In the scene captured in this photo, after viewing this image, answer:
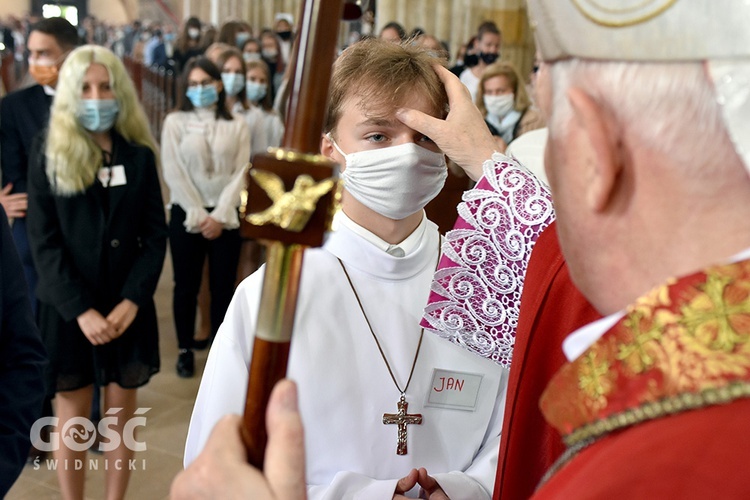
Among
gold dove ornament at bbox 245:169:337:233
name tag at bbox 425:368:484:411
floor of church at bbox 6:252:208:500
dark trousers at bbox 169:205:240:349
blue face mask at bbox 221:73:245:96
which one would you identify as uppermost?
gold dove ornament at bbox 245:169:337:233

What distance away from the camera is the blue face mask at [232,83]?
5996mm

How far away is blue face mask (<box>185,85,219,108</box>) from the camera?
16.3 feet

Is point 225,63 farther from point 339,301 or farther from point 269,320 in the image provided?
point 269,320

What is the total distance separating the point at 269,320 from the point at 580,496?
1.06ft

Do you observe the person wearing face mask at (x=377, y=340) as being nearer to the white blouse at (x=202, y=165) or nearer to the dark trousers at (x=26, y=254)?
the dark trousers at (x=26, y=254)

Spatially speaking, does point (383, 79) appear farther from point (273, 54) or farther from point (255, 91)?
point (273, 54)

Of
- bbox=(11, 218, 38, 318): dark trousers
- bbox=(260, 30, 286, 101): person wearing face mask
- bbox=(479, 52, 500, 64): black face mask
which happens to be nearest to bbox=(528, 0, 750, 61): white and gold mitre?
bbox=(11, 218, 38, 318): dark trousers

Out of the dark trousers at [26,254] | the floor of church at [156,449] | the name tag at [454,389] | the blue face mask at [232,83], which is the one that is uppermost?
the blue face mask at [232,83]

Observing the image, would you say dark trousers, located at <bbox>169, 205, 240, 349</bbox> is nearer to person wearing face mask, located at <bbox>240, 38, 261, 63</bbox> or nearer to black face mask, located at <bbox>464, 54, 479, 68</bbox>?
black face mask, located at <bbox>464, 54, 479, 68</bbox>

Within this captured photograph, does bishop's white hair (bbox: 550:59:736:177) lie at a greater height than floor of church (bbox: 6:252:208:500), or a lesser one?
greater

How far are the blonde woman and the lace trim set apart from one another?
1.95 meters

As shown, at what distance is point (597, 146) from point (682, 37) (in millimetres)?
116

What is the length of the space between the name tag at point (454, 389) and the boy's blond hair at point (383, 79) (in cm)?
56

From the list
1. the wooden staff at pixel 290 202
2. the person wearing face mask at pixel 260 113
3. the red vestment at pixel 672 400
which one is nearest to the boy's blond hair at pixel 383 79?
the wooden staff at pixel 290 202
